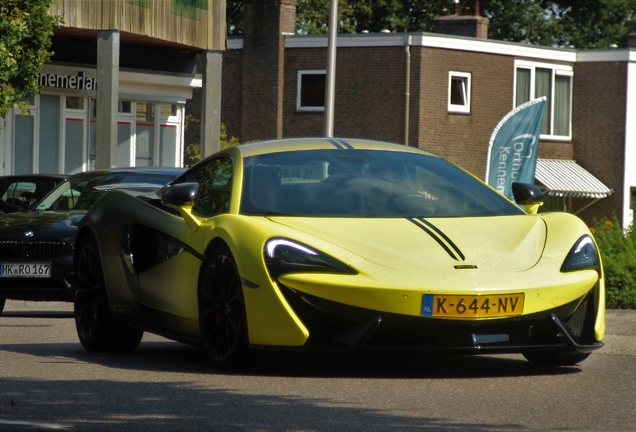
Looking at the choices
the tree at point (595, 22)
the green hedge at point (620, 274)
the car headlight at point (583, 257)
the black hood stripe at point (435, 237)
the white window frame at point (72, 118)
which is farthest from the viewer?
the tree at point (595, 22)

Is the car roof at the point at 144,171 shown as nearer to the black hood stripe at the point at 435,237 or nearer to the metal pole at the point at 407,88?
the black hood stripe at the point at 435,237

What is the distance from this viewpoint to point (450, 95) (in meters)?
41.5

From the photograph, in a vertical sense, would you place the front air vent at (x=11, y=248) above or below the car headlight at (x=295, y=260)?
below

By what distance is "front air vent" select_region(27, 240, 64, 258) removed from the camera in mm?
12391

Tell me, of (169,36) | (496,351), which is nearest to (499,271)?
(496,351)

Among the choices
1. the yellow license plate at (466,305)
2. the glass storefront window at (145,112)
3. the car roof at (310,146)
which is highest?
the glass storefront window at (145,112)

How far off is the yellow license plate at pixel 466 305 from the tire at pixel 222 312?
1.01 meters

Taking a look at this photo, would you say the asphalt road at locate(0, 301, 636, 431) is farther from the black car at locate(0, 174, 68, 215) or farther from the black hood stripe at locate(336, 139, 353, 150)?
the black car at locate(0, 174, 68, 215)

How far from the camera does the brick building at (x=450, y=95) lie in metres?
40.8

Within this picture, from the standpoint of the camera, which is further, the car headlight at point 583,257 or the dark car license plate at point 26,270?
the dark car license plate at point 26,270

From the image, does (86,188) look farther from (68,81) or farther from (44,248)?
(68,81)

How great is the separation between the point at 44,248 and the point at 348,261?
6401 mm

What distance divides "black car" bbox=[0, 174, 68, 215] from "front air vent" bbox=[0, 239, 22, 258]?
Answer: 8.73ft

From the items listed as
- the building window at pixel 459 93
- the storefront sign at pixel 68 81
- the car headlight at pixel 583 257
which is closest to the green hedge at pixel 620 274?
the car headlight at pixel 583 257
